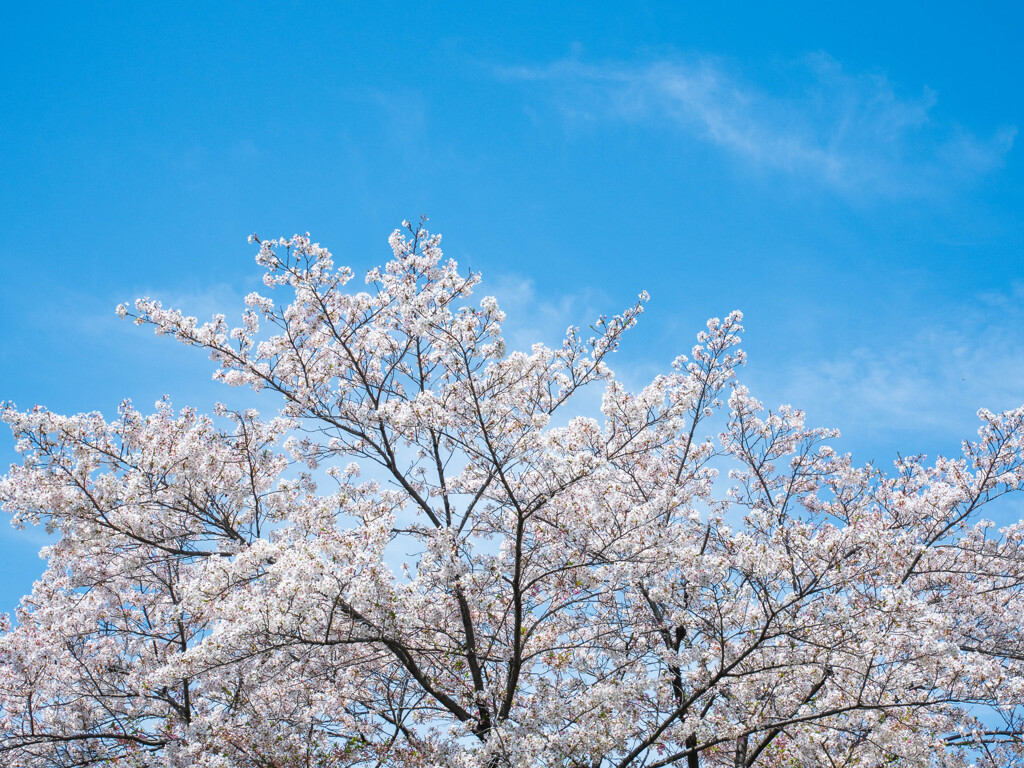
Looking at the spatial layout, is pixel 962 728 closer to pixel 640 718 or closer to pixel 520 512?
pixel 640 718

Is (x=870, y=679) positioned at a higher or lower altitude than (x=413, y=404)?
lower

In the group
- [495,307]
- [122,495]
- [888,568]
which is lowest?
[888,568]

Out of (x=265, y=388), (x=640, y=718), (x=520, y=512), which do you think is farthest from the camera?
(x=265, y=388)

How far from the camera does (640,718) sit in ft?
32.5

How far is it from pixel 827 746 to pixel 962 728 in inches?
A: 74.1

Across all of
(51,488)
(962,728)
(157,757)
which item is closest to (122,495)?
(51,488)

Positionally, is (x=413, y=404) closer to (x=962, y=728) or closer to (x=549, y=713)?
(x=549, y=713)

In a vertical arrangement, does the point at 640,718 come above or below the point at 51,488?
below

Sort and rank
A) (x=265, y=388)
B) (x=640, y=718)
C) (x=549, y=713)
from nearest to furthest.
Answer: (x=549, y=713) → (x=640, y=718) → (x=265, y=388)

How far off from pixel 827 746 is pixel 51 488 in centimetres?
1157

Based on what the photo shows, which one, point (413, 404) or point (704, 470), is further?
point (704, 470)

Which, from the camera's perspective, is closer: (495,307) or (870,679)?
(870,679)

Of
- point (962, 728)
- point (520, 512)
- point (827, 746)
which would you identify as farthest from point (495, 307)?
point (962, 728)

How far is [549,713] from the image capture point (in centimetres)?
859
